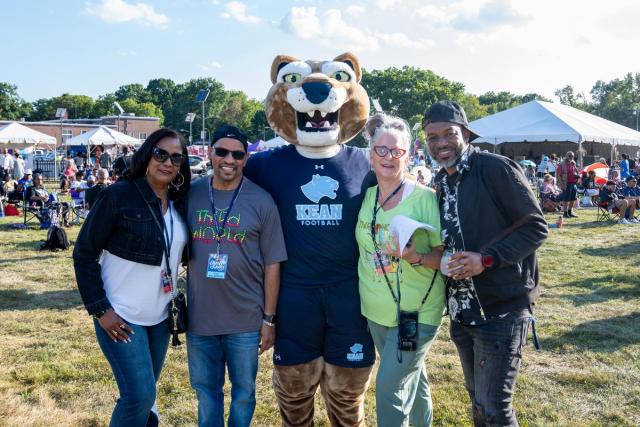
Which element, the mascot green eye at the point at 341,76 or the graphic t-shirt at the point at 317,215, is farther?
the mascot green eye at the point at 341,76

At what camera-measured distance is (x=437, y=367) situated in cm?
439

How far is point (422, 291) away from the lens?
2549mm

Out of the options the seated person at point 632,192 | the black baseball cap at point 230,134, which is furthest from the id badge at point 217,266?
the seated person at point 632,192

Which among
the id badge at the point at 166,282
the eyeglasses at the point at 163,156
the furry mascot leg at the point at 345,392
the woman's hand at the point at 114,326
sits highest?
the eyeglasses at the point at 163,156

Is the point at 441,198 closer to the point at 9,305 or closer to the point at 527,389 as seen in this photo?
the point at 527,389

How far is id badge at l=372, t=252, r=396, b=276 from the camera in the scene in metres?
2.57

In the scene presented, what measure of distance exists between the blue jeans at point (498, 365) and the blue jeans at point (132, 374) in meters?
1.62

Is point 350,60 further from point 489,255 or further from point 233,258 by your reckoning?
point 489,255

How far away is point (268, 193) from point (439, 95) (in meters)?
63.9

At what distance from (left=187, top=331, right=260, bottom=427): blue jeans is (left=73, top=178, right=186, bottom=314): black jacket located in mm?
527

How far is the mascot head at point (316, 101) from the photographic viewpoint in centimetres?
313

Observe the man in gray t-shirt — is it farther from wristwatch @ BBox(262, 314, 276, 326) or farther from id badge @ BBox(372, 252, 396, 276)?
id badge @ BBox(372, 252, 396, 276)

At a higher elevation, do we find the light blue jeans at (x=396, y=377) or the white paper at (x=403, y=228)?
the white paper at (x=403, y=228)

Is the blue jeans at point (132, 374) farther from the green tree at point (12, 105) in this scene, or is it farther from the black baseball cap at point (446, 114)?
the green tree at point (12, 105)
